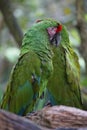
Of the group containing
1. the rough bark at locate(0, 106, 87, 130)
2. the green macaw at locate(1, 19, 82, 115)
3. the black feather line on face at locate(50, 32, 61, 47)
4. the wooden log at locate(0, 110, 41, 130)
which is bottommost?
the wooden log at locate(0, 110, 41, 130)

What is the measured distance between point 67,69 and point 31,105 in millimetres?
318

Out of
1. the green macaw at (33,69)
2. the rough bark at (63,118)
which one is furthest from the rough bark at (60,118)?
the green macaw at (33,69)

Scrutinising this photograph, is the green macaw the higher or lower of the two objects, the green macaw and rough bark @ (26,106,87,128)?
the higher

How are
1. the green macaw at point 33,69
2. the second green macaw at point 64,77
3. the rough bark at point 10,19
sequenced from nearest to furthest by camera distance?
1. the green macaw at point 33,69
2. the second green macaw at point 64,77
3. the rough bark at point 10,19

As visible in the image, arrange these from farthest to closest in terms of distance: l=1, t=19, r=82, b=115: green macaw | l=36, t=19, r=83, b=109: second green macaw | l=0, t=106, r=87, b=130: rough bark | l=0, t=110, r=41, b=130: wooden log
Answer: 1. l=36, t=19, r=83, b=109: second green macaw
2. l=1, t=19, r=82, b=115: green macaw
3. l=0, t=106, r=87, b=130: rough bark
4. l=0, t=110, r=41, b=130: wooden log

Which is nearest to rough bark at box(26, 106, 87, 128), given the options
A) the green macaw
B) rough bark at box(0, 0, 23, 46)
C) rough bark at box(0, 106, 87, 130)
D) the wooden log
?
rough bark at box(0, 106, 87, 130)

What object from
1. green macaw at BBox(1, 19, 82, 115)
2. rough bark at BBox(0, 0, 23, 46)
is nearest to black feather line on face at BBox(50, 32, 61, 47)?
green macaw at BBox(1, 19, 82, 115)

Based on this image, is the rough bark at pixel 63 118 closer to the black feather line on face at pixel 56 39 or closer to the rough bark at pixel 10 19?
the black feather line on face at pixel 56 39

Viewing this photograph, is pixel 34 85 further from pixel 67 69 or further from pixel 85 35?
pixel 85 35

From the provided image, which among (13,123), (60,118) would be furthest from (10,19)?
(13,123)

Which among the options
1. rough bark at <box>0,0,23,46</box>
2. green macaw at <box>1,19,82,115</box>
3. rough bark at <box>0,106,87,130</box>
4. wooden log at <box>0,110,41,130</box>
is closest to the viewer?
wooden log at <box>0,110,41,130</box>

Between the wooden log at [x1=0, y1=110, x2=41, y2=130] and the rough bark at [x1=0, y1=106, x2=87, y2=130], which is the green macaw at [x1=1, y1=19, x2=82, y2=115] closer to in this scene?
the rough bark at [x1=0, y1=106, x2=87, y2=130]

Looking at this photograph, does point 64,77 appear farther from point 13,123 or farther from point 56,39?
point 13,123

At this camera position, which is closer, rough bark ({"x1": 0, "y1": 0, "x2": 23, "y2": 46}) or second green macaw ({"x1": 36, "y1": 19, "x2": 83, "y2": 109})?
second green macaw ({"x1": 36, "y1": 19, "x2": 83, "y2": 109})
